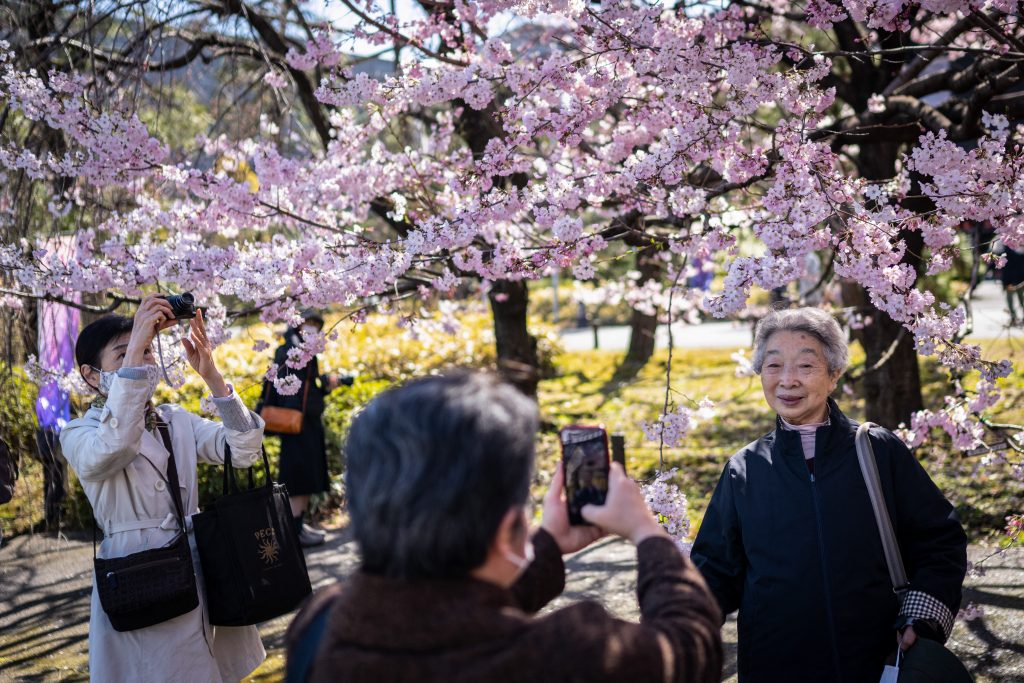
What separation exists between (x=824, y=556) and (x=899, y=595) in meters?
0.22

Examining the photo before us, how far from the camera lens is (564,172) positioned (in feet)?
15.2

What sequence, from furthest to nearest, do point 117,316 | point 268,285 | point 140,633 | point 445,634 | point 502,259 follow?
point 268,285
point 502,259
point 117,316
point 140,633
point 445,634

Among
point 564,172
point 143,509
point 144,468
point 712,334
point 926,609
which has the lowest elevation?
point 712,334

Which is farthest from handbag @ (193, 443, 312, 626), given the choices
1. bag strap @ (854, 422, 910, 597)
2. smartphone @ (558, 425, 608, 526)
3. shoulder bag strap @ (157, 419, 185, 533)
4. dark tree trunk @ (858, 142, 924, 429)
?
dark tree trunk @ (858, 142, 924, 429)

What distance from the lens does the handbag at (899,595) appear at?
2.10 meters

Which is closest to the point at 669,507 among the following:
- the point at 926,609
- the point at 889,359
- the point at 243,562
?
the point at 926,609

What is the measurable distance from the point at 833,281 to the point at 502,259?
468 cm

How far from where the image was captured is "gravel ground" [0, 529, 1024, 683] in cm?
412

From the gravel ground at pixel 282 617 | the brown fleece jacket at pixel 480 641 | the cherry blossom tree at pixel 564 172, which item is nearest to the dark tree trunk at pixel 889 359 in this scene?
the cherry blossom tree at pixel 564 172

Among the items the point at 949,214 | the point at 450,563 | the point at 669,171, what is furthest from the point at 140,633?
the point at 949,214

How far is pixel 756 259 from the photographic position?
3.42 meters

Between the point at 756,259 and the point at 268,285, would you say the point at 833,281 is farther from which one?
the point at 268,285

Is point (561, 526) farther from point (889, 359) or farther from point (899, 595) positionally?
point (889, 359)

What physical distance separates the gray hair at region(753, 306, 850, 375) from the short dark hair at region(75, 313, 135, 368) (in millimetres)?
1948
